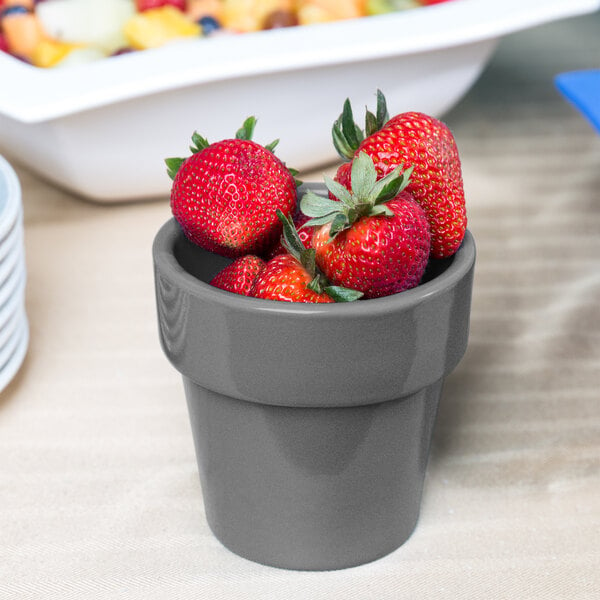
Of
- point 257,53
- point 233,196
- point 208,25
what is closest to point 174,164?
point 233,196

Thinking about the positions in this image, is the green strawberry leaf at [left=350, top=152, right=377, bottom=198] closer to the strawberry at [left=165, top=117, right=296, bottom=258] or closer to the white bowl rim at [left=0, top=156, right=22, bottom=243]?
the strawberry at [left=165, top=117, right=296, bottom=258]

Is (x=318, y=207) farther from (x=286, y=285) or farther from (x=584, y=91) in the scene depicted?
(x=584, y=91)

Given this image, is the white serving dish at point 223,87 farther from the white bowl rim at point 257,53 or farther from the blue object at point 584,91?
the blue object at point 584,91

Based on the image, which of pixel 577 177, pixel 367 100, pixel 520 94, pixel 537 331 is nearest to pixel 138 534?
pixel 537 331

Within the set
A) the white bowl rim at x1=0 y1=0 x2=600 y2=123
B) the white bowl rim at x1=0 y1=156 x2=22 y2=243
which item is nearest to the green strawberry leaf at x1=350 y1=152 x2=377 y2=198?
the white bowl rim at x1=0 y1=156 x2=22 y2=243

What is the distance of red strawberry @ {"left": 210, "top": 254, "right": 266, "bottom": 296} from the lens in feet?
1.85

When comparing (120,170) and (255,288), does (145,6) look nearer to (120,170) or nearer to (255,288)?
(120,170)

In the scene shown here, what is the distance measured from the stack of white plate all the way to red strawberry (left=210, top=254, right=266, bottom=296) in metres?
0.23

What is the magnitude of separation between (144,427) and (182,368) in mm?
237

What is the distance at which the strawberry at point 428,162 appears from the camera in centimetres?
56

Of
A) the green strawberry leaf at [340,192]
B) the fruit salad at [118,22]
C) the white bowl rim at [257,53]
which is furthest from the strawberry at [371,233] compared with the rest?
the fruit salad at [118,22]

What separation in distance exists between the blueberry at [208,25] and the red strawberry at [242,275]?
83 centimetres

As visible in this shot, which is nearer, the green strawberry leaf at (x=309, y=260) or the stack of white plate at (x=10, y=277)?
the green strawberry leaf at (x=309, y=260)

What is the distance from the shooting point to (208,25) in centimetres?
133
